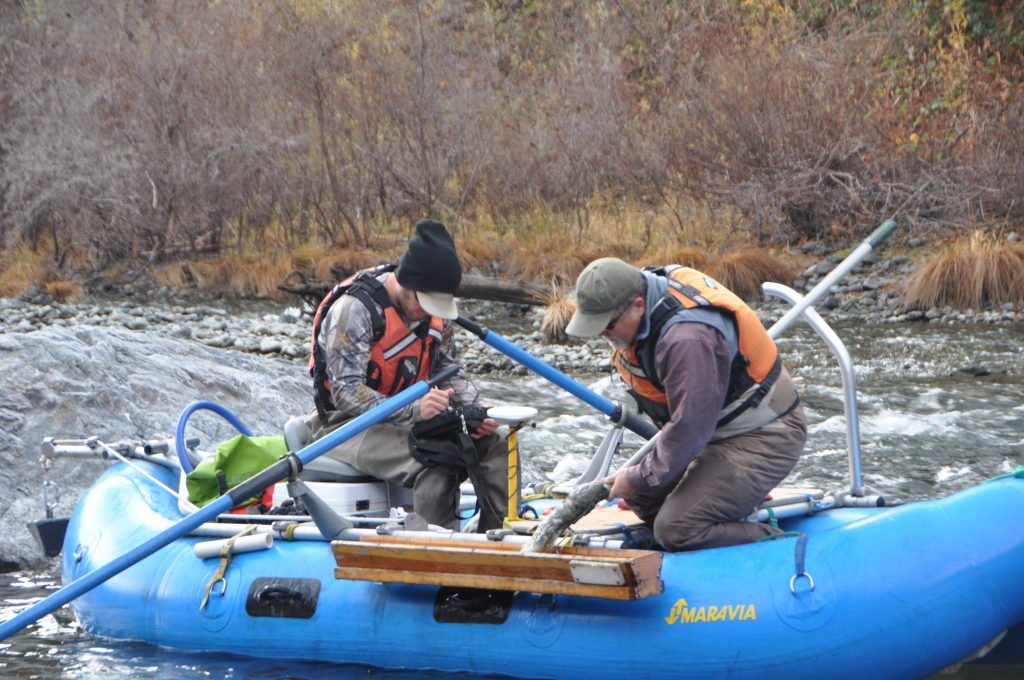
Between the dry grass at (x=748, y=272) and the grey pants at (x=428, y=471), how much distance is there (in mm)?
8429

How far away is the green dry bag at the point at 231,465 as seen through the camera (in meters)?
4.84

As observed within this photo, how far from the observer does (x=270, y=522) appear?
4.93 m

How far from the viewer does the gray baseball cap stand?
3783 millimetres

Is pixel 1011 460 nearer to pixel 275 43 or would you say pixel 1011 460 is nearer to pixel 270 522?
pixel 270 522

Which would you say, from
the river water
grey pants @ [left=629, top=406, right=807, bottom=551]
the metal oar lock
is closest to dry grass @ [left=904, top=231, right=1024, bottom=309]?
the river water

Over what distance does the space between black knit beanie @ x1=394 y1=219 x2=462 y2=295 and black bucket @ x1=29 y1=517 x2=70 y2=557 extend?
2.00 meters

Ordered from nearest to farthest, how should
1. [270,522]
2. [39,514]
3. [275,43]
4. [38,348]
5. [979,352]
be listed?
[270,522]
[39,514]
[38,348]
[979,352]
[275,43]

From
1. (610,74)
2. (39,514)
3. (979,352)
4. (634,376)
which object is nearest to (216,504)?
(634,376)

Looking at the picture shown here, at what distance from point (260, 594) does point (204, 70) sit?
1296 cm

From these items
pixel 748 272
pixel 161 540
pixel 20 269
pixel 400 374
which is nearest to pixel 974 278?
pixel 748 272

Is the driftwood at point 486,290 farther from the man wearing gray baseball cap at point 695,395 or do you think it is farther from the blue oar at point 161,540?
the man wearing gray baseball cap at point 695,395

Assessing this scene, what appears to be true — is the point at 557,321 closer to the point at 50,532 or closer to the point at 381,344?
the point at 50,532

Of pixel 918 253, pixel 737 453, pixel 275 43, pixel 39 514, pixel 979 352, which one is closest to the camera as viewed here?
pixel 737 453

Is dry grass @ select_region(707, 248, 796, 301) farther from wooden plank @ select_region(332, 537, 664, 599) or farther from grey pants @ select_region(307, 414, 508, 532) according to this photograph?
wooden plank @ select_region(332, 537, 664, 599)
